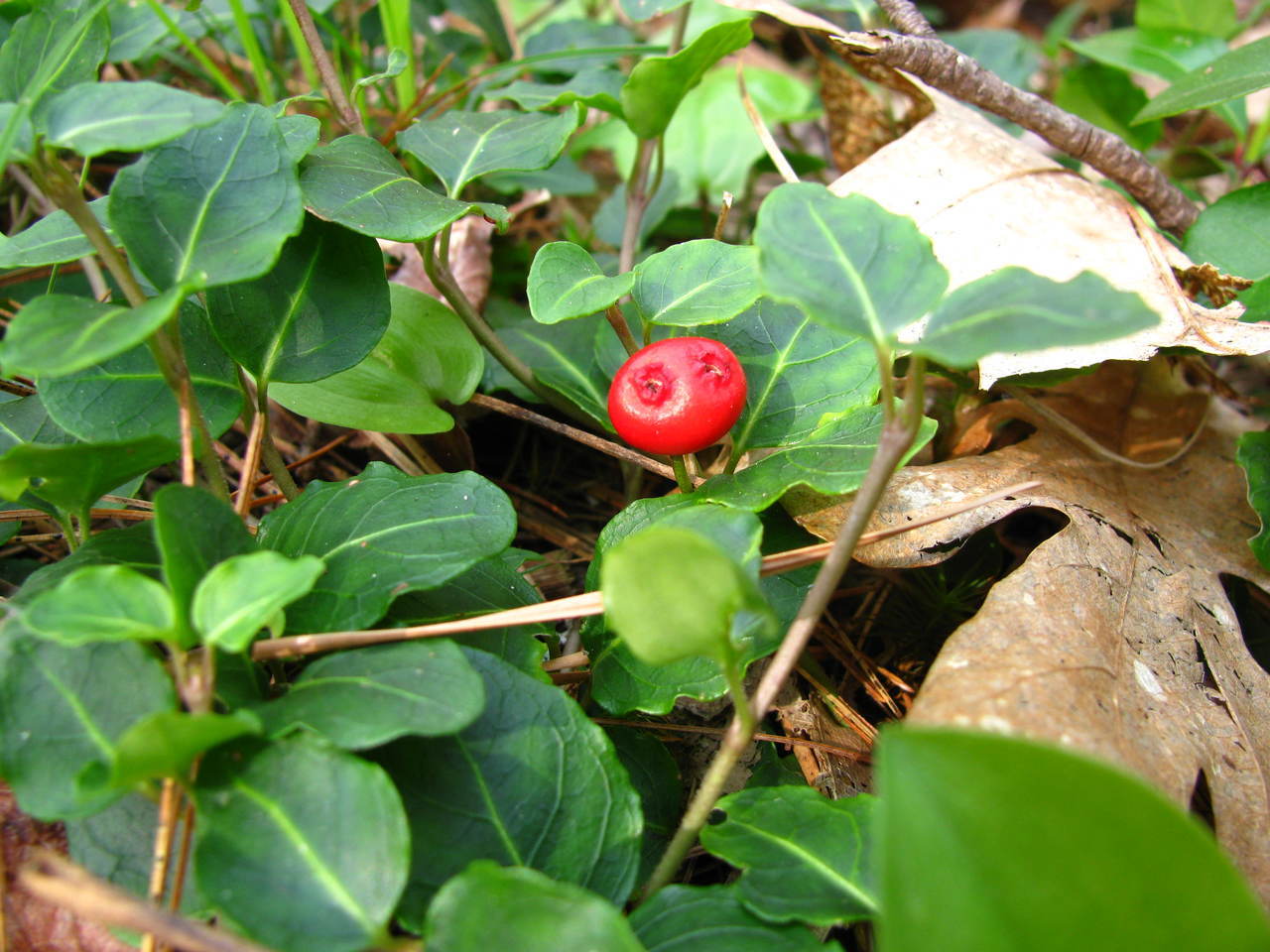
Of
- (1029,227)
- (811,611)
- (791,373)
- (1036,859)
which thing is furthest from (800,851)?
(1029,227)

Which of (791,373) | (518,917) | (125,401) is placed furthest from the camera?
(791,373)

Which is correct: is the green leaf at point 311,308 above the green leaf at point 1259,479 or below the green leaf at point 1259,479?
above

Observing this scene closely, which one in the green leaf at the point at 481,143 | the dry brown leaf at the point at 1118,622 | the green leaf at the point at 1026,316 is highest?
the green leaf at the point at 481,143

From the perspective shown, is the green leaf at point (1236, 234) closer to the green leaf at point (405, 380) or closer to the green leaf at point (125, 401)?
the green leaf at point (405, 380)

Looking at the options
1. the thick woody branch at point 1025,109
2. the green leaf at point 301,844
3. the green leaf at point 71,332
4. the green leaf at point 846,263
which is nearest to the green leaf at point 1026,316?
the green leaf at point 846,263

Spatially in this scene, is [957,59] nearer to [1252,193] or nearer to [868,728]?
[1252,193]

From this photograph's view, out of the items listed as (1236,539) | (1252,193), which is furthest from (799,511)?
(1252,193)

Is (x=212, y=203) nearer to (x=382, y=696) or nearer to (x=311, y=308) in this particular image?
(x=311, y=308)
